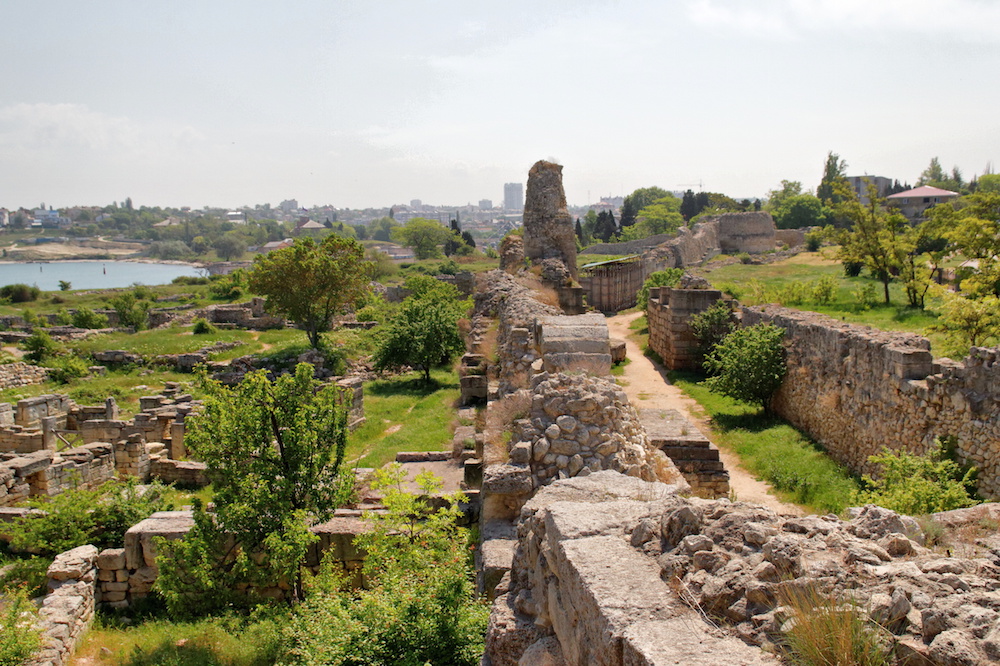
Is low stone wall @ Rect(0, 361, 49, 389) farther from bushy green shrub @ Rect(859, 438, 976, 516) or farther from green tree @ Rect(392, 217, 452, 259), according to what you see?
green tree @ Rect(392, 217, 452, 259)

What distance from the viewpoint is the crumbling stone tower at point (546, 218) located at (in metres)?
19.9

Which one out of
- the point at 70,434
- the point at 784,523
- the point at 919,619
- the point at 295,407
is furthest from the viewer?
the point at 70,434

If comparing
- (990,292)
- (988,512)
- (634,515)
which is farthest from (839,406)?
(634,515)

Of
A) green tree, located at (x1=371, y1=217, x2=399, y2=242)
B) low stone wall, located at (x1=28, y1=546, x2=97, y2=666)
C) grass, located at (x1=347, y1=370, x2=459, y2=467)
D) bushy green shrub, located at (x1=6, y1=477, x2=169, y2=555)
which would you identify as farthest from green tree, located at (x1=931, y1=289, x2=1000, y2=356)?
green tree, located at (x1=371, y1=217, x2=399, y2=242)

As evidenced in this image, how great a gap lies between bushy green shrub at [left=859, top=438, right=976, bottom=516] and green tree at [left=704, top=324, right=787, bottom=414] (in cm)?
468

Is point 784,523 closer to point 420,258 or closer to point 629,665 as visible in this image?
point 629,665

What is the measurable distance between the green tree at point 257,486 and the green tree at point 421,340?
42.9 ft

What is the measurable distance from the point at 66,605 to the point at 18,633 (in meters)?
0.94

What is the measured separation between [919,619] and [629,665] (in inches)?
41.8

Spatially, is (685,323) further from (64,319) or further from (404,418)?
(64,319)

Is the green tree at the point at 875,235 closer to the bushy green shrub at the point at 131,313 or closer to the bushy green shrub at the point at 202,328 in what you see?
the bushy green shrub at the point at 202,328

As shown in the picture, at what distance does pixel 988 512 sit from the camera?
496cm

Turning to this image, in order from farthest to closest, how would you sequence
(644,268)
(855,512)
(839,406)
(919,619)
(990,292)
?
(644,268)
(990,292)
(839,406)
(855,512)
(919,619)

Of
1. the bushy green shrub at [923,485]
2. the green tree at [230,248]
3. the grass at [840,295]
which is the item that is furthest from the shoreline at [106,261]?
the bushy green shrub at [923,485]
